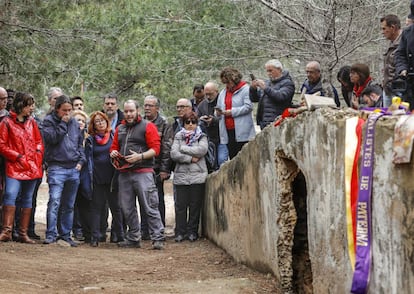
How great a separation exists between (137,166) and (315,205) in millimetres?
4768

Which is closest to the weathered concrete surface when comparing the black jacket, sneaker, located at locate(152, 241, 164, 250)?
sneaker, located at locate(152, 241, 164, 250)

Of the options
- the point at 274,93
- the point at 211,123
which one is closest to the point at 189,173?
the point at 211,123

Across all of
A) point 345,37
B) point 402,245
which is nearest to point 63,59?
point 345,37

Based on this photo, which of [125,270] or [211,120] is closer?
[125,270]

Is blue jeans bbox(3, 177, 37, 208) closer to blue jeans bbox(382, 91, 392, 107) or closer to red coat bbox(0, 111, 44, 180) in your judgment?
red coat bbox(0, 111, 44, 180)

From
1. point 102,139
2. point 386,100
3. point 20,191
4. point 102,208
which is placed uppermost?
point 386,100

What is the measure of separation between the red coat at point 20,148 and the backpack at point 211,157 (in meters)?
2.70

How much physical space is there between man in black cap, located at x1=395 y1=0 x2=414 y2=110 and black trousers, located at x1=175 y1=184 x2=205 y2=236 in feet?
16.5

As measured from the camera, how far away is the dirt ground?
25.1 feet

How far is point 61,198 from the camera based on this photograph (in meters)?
11.0

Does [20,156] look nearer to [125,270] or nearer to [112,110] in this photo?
[125,270]

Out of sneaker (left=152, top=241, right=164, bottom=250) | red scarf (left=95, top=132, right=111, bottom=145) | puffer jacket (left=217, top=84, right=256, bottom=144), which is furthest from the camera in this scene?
red scarf (left=95, top=132, right=111, bottom=145)

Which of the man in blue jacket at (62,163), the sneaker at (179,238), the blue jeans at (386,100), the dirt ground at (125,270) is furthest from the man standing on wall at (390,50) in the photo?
the sneaker at (179,238)

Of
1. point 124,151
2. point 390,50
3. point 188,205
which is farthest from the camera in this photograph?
point 188,205
